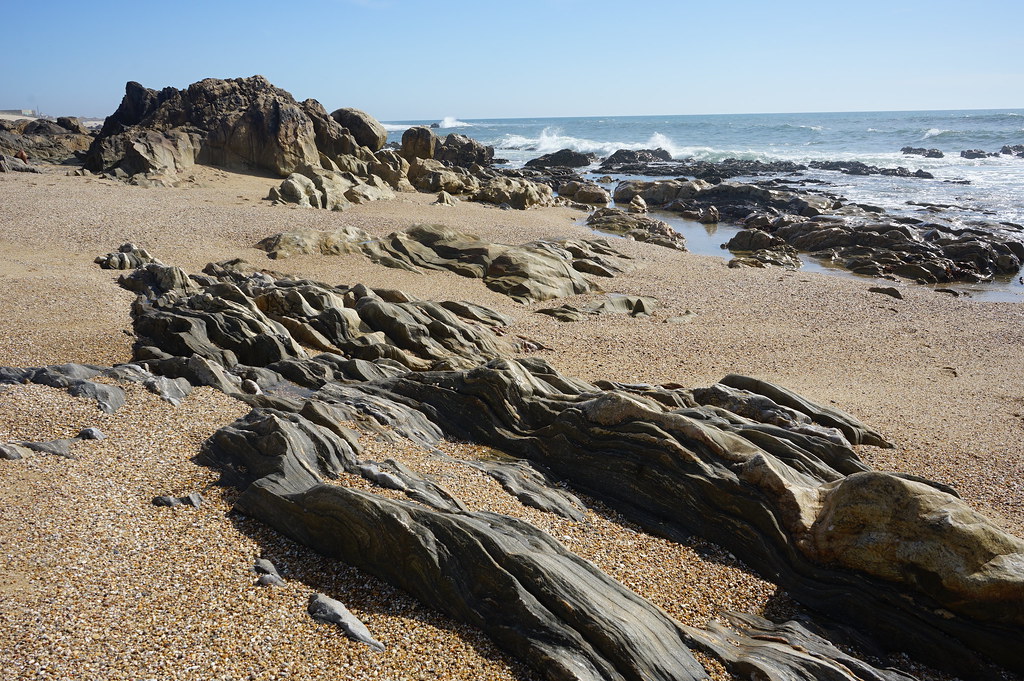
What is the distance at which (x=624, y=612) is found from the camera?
5438mm

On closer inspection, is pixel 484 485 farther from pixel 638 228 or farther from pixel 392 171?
pixel 392 171

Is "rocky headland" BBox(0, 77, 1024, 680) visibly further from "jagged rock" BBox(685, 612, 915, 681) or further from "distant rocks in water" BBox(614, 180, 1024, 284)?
"distant rocks in water" BBox(614, 180, 1024, 284)

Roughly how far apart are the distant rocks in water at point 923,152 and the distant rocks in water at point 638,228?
183ft

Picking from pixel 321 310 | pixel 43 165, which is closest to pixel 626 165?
pixel 43 165

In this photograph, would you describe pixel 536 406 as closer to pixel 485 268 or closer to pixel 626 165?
pixel 485 268

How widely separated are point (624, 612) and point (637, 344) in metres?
11.4

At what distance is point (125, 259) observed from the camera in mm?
17938

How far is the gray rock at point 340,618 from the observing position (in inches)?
200

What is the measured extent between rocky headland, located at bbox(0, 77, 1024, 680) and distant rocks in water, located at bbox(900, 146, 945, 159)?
67.2 m

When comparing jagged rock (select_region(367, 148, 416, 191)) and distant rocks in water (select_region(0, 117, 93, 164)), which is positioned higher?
distant rocks in water (select_region(0, 117, 93, 164))

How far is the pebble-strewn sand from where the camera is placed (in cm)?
493

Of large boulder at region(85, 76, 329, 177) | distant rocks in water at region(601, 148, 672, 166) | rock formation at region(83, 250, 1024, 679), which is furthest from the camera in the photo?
distant rocks in water at region(601, 148, 672, 166)

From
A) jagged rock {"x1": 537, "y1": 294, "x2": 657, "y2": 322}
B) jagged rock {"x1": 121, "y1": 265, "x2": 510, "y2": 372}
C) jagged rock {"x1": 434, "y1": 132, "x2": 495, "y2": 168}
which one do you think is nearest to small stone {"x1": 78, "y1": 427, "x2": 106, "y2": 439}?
jagged rock {"x1": 121, "y1": 265, "x2": 510, "y2": 372}

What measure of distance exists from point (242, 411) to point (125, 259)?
37.7ft
